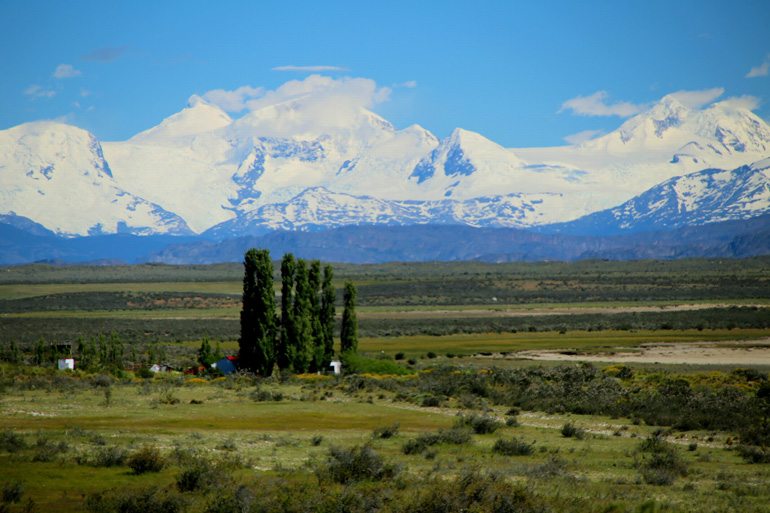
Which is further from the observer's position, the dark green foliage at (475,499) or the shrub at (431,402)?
the shrub at (431,402)

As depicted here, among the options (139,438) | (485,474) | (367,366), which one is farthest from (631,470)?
(367,366)

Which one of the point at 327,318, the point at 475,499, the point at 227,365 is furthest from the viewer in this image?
the point at 327,318

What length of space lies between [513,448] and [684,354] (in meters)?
35.6

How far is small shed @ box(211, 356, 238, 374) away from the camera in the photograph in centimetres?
4531

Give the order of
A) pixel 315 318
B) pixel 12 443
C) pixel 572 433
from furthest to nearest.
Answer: pixel 315 318
pixel 572 433
pixel 12 443

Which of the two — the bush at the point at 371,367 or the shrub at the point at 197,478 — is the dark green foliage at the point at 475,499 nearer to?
the shrub at the point at 197,478

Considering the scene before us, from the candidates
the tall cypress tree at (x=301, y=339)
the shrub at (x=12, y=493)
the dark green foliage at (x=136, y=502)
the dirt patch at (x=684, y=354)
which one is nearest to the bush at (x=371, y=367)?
the tall cypress tree at (x=301, y=339)

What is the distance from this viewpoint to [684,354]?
Answer: 2010 inches

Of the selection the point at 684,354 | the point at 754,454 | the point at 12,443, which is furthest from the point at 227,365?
the point at 754,454

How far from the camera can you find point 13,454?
1684 centimetres

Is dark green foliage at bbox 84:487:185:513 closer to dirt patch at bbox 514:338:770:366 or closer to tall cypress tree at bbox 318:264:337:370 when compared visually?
tall cypress tree at bbox 318:264:337:370

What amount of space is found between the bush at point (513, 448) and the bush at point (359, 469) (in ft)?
14.9

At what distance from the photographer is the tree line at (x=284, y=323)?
4375 centimetres

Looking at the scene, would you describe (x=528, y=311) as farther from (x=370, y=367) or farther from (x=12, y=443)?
(x=12, y=443)
